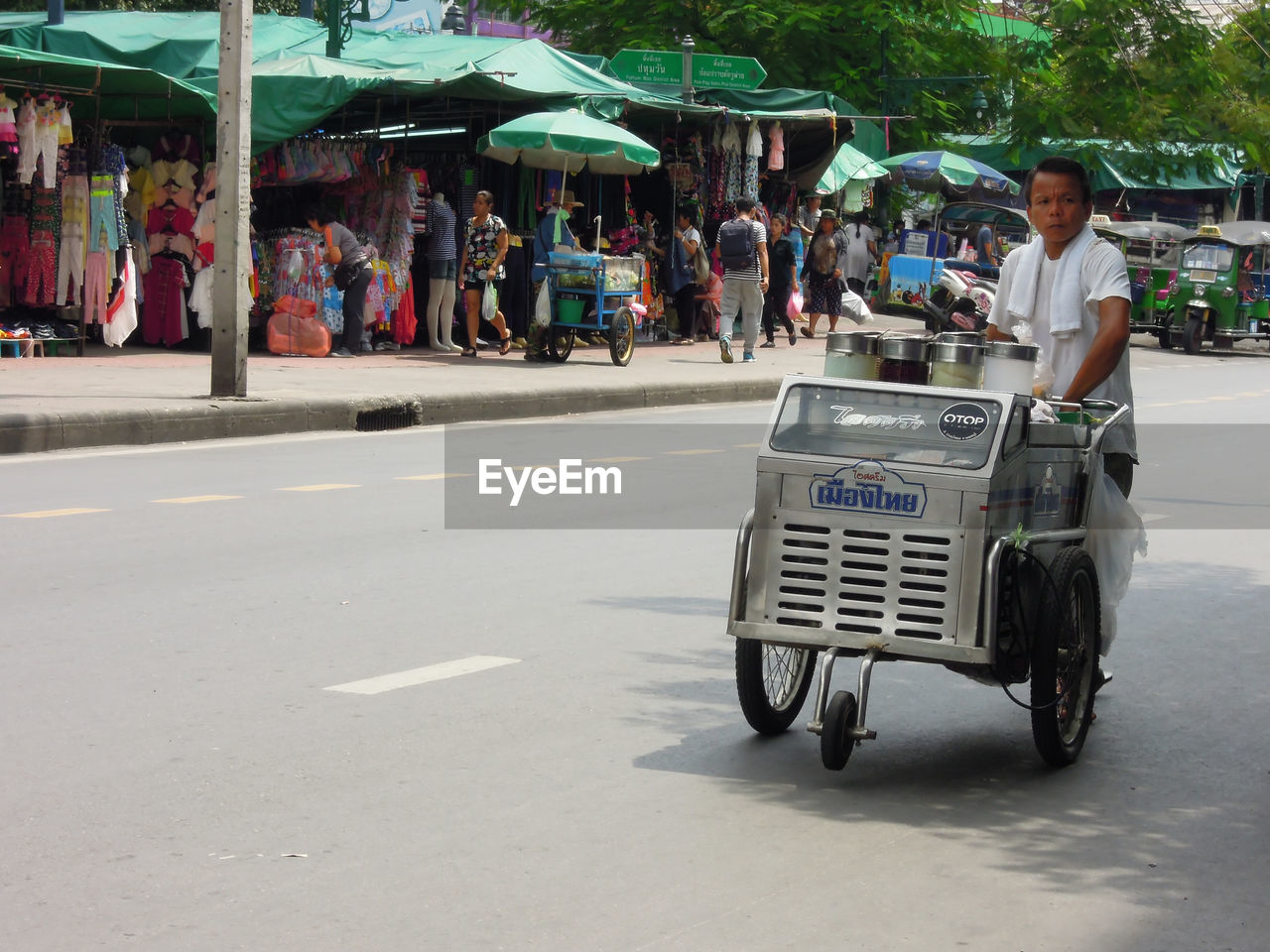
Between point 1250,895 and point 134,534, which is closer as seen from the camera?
point 1250,895

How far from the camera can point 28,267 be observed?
56.6 ft

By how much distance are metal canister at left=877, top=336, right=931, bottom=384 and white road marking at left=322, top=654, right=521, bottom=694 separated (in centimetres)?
186

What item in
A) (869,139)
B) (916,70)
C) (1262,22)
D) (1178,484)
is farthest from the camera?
(916,70)

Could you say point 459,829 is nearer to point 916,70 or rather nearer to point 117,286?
point 117,286

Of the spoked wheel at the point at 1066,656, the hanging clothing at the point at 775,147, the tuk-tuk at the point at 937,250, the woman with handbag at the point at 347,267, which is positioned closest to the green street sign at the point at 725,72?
the hanging clothing at the point at 775,147

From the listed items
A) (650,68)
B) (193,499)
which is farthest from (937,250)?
(193,499)

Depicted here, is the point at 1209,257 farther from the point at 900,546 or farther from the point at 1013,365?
the point at 900,546

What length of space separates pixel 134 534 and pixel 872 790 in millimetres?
5029

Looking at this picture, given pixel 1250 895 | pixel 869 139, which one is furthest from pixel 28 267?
pixel 869 139

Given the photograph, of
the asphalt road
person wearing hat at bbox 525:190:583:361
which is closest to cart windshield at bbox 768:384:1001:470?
the asphalt road

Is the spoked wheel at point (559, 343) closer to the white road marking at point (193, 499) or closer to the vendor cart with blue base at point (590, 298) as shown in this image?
the vendor cart with blue base at point (590, 298)

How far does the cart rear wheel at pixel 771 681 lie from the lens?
511cm

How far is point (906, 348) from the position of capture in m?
5.17

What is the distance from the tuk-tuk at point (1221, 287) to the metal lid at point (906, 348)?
25496 millimetres
